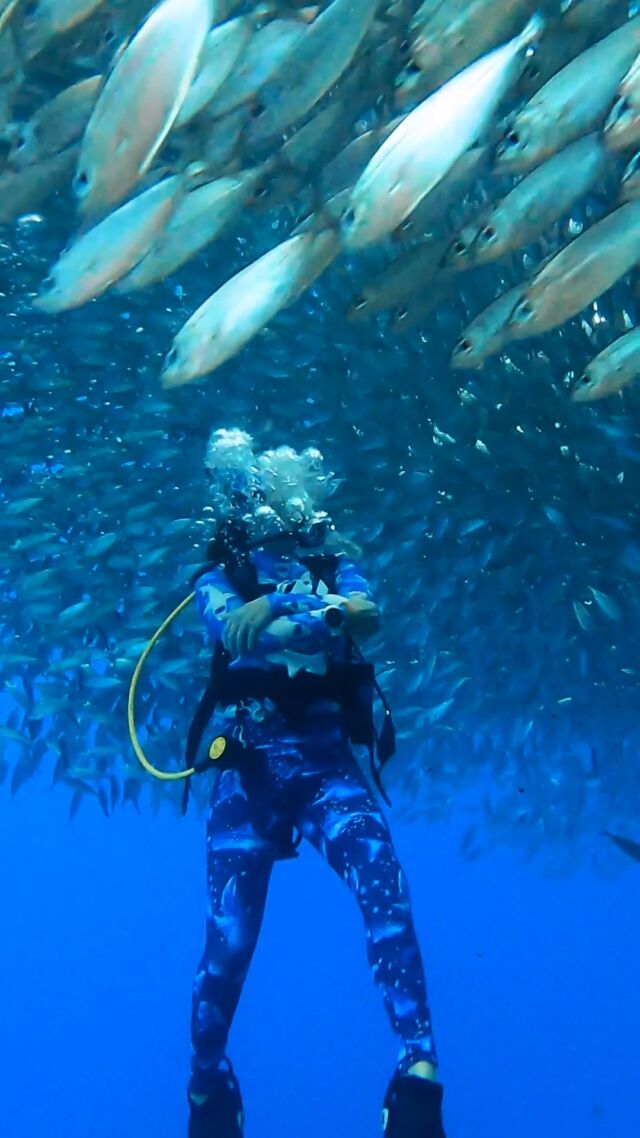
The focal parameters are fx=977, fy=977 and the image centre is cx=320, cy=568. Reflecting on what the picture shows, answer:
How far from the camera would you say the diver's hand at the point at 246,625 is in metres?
3.99

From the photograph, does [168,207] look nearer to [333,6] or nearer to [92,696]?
[333,6]

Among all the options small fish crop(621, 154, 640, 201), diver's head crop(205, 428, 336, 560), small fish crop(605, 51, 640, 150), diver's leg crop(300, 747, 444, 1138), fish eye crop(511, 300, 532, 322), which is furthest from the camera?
diver's head crop(205, 428, 336, 560)

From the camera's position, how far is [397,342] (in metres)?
7.52

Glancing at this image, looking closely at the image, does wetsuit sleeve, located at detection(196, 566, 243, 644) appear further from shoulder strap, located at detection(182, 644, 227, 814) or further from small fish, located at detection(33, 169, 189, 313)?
small fish, located at detection(33, 169, 189, 313)

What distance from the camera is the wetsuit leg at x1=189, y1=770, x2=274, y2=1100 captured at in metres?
4.15

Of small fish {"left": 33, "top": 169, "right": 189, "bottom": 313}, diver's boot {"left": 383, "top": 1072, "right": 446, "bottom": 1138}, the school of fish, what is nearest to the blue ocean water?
the school of fish

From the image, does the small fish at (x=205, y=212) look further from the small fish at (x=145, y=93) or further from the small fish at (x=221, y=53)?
the small fish at (x=145, y=93)

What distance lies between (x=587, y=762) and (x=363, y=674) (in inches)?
465

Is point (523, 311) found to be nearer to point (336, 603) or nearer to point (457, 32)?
point (457, 32)

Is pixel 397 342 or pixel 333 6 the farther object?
pixel 397 342

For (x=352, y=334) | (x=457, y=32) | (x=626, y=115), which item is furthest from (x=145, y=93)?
(x=352, y=334)

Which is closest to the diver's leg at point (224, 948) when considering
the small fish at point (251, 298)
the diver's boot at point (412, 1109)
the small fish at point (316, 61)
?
the diver's boot at point (412, 1109)

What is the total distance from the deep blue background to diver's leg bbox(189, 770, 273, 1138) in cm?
2230

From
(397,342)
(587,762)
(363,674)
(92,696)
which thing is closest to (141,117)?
(363,674)
